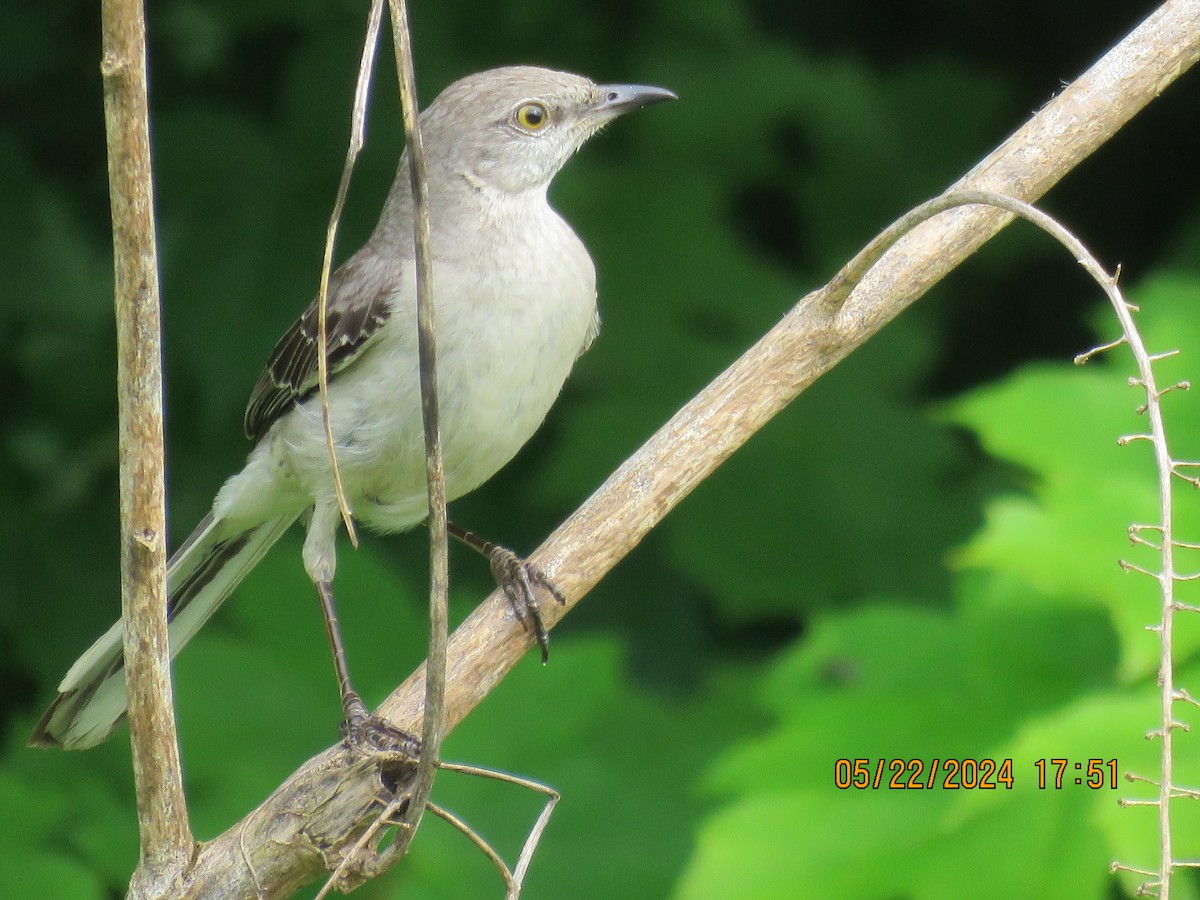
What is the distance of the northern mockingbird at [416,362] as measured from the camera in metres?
3.56

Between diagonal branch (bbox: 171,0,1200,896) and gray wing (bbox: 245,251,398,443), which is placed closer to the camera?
diagonal branch (bbox: 171,0,1200,896)

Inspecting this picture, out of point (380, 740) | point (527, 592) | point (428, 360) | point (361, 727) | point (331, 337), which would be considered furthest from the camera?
point (331, 337)

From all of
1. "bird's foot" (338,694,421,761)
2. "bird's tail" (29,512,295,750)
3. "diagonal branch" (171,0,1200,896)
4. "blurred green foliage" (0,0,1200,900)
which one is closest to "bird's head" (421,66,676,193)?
"blurred green foliage" (0,0,1200,900)

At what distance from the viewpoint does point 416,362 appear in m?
3.70

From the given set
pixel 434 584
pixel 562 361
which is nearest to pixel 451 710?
pixel 434 584

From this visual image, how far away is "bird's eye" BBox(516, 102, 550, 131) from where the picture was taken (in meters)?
4.08

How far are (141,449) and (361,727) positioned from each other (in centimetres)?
107

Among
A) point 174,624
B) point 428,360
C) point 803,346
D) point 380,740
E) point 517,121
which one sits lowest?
point 380,740

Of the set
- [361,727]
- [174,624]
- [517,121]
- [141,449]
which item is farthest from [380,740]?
[517,121]

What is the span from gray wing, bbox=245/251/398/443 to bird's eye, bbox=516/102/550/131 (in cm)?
61

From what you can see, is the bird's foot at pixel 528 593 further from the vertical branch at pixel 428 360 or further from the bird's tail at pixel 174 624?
the bird's tail at pixel 174 624

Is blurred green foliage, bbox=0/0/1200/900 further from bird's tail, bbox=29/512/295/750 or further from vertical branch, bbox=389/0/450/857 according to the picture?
vertical branch, bbox=389/0/450/857

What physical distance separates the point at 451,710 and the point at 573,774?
131 centimetres

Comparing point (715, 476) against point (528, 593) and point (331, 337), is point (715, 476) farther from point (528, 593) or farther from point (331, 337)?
point (528, 593)
